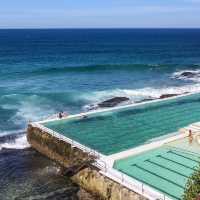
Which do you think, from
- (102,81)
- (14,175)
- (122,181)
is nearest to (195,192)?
(122,181)

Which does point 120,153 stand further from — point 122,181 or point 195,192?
point 195,192

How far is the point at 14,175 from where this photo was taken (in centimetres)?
2222

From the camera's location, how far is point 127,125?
26578 millimetres

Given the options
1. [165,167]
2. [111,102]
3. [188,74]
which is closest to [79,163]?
[165,167]

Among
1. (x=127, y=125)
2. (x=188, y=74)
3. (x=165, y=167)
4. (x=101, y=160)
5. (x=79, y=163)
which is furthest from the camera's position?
(x=188, y=74)

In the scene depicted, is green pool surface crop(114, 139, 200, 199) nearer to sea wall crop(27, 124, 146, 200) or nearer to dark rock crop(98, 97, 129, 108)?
sea wall crop(27, 124, 146, 200)

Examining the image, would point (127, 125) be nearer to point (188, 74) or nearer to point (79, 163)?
point (79, 163)

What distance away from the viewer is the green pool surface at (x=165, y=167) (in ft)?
57.5

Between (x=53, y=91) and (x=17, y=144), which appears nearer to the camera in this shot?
(x=17, y=144)

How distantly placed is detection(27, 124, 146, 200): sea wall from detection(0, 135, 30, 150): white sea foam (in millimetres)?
640

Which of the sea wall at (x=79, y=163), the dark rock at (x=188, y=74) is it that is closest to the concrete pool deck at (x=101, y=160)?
the sea wall at (x=79, y=163)

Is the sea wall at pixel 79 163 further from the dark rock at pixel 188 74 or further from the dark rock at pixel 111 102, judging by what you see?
the dark rock at pixel 188 74

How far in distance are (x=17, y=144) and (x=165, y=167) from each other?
38.9 ft

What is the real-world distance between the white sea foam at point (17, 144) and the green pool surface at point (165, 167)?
920cm
